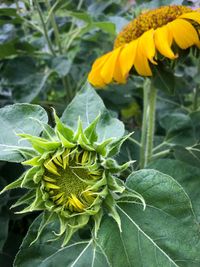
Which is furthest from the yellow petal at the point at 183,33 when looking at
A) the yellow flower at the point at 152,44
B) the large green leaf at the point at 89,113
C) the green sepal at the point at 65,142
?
the green sepal at the point at 65,142

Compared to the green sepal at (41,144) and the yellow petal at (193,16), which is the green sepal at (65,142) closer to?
the green sepal at (41,144)

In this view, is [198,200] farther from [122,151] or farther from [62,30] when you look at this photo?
[62,30]

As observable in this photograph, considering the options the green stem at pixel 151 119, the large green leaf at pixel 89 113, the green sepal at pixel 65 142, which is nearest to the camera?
the green sepal at pixel 65 142

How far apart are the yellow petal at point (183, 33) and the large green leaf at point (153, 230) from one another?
0.19 m

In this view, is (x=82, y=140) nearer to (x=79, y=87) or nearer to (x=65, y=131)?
(x=65, y=131)

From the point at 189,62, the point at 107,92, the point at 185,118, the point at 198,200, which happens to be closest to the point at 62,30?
the point at 107,92

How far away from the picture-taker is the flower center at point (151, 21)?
707 millimetres

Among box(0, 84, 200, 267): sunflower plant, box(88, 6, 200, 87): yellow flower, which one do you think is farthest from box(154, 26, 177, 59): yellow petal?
box(0, 84, 200, 267): sunflower plant

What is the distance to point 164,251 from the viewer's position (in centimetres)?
53

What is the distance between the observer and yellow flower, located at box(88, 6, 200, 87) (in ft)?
2.11

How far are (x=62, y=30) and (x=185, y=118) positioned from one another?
478 millimetres

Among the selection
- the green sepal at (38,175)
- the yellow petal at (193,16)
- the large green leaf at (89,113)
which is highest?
the yellow petal at (193,16)

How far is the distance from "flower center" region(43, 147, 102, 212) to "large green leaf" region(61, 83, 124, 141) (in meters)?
0.10

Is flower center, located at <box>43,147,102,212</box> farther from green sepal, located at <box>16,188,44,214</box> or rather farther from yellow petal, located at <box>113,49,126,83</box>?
yellow petal, located at <box>113,49,126,83</box>
